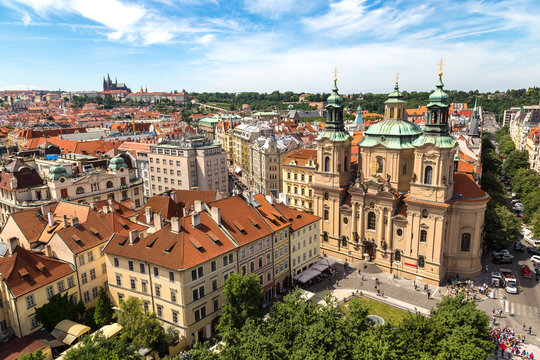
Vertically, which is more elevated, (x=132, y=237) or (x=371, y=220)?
(x=132, y=237)

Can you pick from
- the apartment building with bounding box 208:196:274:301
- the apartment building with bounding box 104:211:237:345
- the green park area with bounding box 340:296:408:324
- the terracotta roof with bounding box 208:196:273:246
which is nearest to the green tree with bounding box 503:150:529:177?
the green park area with bounding box 340:296:408:324

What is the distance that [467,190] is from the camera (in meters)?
62.2

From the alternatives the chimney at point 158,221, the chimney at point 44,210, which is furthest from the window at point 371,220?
the chimney at point 44,210

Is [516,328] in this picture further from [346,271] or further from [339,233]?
[339,233]

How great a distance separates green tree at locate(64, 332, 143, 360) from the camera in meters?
32.8

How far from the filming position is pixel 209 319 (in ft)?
157

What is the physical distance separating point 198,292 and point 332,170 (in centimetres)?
3676

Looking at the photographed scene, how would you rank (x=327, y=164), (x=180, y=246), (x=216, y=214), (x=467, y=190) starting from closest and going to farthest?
1. (x=180, y=246)
2. (x=216, y=214)
3. (x=467, y=190)
4. (x=327, y=164)

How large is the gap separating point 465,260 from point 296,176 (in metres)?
43.5

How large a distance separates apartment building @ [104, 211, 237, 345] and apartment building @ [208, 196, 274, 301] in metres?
1.28

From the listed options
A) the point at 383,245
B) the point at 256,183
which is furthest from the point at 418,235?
the point at 256,183

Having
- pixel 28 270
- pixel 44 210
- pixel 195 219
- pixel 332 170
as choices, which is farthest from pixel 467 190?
pixel 44 210

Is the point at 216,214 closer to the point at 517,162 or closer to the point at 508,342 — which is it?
the point at 508,342

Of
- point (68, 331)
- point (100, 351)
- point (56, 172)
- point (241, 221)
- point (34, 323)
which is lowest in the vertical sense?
point (68, 331)
